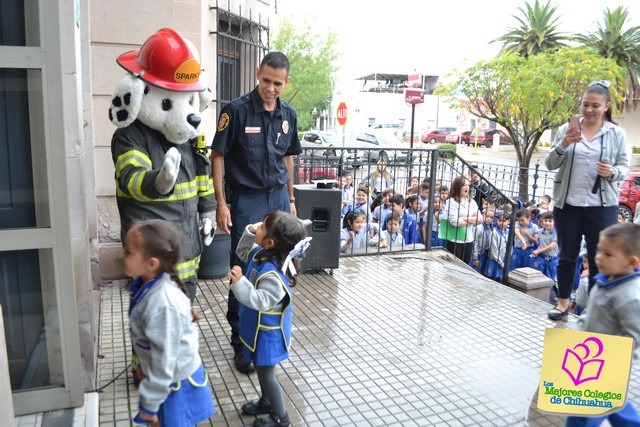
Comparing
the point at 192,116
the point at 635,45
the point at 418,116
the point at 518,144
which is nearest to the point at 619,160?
the point at 192,116

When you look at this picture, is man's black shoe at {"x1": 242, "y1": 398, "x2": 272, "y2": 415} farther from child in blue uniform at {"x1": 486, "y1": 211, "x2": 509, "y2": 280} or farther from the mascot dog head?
child in blue uniform at {"x1": 486, "y1": 211, "x2": 509, "y2": 280}

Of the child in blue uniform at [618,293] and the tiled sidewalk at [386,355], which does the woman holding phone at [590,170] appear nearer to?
the tiled sidewalk at [386,355]

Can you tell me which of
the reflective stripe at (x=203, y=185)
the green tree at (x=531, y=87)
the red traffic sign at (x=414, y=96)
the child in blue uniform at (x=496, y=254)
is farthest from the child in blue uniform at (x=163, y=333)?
the green tree at (x=531, y=87)

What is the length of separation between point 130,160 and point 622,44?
119 ft

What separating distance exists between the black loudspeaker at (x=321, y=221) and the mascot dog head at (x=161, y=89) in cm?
291

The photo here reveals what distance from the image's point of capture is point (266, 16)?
725 cm

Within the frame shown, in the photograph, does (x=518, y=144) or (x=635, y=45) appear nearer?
(x=518, y=144)

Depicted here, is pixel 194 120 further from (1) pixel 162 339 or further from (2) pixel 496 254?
(2) pixel 496 254

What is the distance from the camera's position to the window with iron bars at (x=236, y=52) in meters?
6.31

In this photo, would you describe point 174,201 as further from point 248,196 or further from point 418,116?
point 418,116

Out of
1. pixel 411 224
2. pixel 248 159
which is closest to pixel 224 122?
→ pixel 248 159

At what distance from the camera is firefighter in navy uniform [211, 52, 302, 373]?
384 centimetres

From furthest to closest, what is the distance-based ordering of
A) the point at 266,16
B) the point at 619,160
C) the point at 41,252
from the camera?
1. the point at 266,16
2. the point at 619,160
3. the point at 41,252

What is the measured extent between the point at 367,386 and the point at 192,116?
80.7 inches
